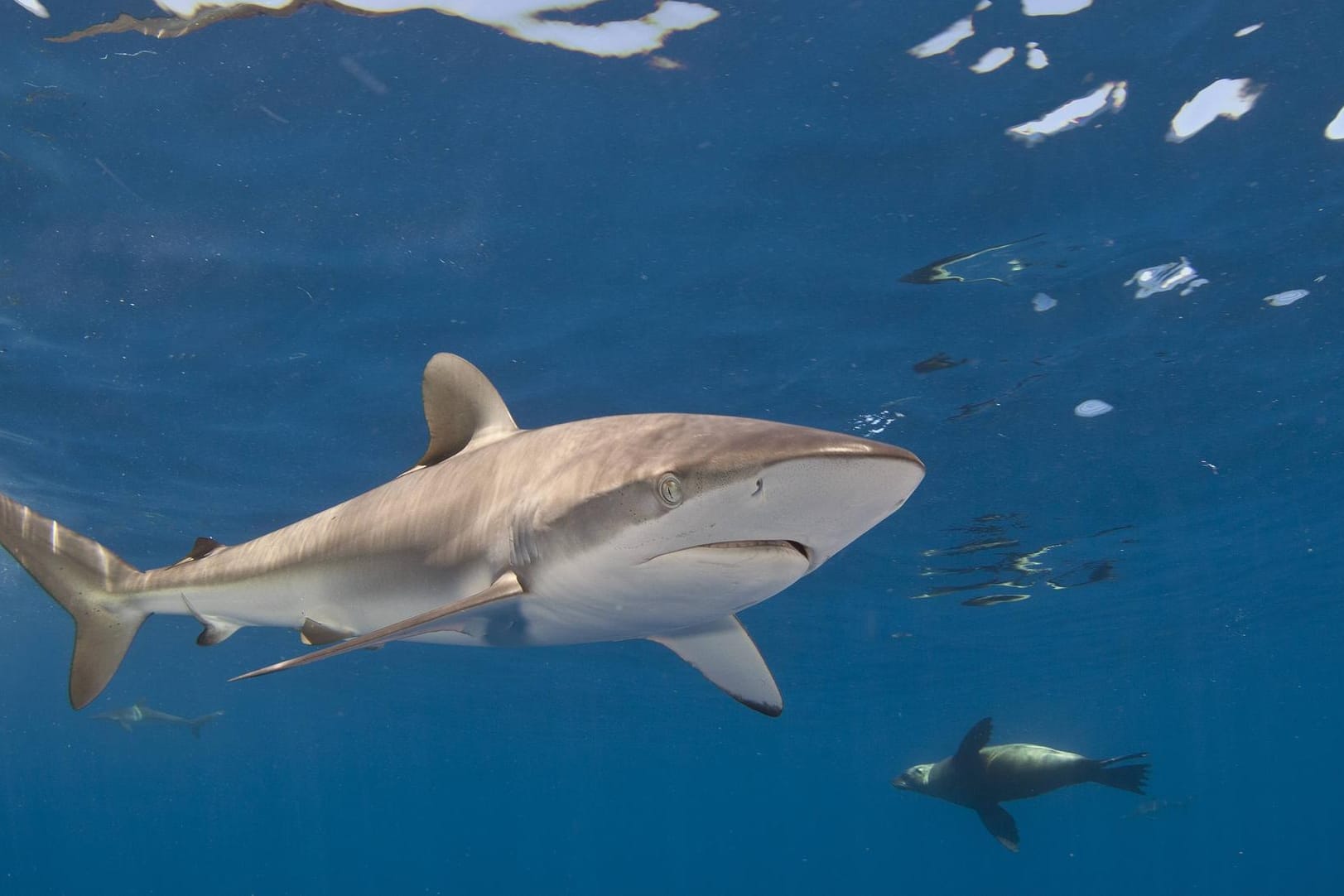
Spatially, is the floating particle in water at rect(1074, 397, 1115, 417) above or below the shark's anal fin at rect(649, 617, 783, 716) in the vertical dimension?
below

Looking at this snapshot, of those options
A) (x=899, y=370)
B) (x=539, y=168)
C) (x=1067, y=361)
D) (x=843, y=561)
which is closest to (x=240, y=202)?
(x=539, y=168)

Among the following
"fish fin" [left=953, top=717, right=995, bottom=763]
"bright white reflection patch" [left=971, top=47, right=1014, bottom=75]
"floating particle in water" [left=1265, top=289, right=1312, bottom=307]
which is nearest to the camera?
"bright white reflection patch" [left=971, top=47, right=1014, bottom=75]

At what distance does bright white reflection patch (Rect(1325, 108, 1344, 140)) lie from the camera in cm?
827

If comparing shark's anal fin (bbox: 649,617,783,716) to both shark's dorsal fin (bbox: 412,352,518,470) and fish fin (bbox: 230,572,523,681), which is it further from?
shark's dorsal fin (bbox: 412,352,518,470)

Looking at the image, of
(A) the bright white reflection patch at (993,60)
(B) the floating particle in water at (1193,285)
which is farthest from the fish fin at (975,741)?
(A) the bright white reflection patch at (993,60)

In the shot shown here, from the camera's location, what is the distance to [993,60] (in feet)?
24.7

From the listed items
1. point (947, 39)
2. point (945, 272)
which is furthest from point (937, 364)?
point (947, 39)

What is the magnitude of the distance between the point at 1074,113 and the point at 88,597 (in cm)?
888

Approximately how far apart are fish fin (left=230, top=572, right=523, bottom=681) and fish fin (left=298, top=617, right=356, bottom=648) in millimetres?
1115

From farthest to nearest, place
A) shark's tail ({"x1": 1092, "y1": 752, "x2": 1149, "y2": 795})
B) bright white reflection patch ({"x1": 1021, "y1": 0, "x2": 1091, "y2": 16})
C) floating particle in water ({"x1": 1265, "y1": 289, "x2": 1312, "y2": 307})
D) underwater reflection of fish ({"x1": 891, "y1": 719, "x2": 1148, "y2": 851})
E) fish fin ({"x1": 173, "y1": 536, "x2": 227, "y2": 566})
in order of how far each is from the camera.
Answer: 1. underwater reflection of fish ({"x1": 891, "y1": 719, "x2": 1148, "y2": 851})
2. shark's tail ({"x1": 1092, "y1": 752, "x2": 1149, "y2": 795})
3. floating particle in water ({"x1": 1265, "y1": 289, "x2": 1312, "y2": 307})
4. bright white reflection patch ({"x1": 1021, "y1": 0, "x2": 1091, "y2": 16})
5. fish fin ({"x1": 173, "y1": 536, "x2": 227, "y2": 566})

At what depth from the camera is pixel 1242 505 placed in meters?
19.0

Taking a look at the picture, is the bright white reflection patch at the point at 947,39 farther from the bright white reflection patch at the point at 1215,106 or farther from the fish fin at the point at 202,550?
the fish fin at the point at 202,550

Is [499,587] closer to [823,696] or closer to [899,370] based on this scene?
[899,370]

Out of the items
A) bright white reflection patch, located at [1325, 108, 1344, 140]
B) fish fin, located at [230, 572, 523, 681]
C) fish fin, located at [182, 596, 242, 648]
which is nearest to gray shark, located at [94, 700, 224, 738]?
fish fin, located at [182, 596, 242, 648]
